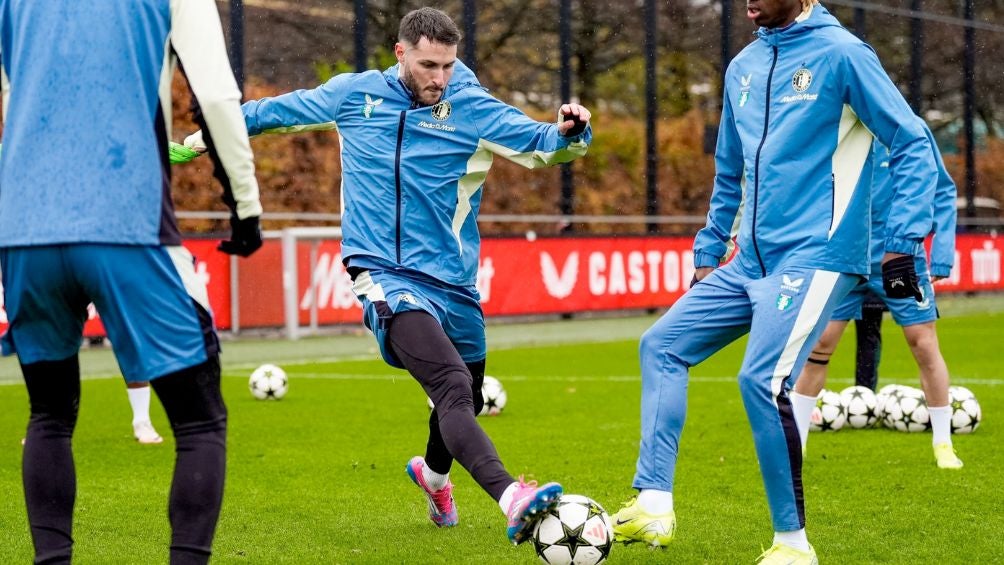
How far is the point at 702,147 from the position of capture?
88.2 ft

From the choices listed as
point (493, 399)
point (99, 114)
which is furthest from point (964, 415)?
point (99, 114)

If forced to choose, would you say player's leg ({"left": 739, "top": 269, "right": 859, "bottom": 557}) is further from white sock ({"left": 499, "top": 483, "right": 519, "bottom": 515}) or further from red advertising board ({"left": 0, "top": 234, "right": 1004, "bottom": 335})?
red advertising board ({"left": 0, "top": 234, "right": 1004, "bottom": 335})

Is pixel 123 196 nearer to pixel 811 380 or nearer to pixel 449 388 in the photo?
pixel 449 388

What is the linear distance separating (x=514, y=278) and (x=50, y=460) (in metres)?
16.0

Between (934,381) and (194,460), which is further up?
(194,460)

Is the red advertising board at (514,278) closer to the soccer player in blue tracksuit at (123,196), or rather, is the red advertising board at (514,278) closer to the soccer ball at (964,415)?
the soccer ball at (964,415)

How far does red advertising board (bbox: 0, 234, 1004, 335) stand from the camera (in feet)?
55.6

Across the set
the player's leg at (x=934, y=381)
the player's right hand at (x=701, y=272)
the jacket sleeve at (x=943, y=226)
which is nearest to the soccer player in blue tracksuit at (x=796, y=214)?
the player's right hand at (x=701, y=272)

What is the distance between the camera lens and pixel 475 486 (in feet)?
23.1

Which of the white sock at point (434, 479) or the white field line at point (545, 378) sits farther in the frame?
the white field line at point (545, 378)

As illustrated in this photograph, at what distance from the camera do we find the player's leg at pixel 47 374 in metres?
3.79

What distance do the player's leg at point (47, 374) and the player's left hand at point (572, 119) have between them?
2.02 metres

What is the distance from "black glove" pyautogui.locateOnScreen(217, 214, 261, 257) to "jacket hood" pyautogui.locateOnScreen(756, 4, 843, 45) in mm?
2124

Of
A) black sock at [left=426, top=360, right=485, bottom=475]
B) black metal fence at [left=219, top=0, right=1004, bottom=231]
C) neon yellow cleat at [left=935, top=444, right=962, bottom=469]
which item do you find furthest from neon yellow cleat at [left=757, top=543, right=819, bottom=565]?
black metal fence at [left=219, top=0, right=1004, bottom=231]
